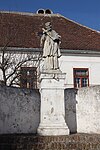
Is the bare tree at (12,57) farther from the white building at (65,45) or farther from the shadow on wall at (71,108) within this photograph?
the shadow on wall at (71,108)

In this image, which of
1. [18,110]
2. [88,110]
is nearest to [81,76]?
[88,110]

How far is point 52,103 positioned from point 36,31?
12.5 meters

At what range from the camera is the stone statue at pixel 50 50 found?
13078 millimetres

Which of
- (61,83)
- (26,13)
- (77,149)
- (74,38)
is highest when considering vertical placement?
(26,13)

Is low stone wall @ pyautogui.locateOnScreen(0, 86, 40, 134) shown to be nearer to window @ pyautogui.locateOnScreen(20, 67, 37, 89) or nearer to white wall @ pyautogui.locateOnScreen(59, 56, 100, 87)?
window @ pyautogui.locateOnScreen(20, 67, 37, 89)

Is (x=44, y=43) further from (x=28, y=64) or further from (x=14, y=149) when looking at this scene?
(x=28, y=64)

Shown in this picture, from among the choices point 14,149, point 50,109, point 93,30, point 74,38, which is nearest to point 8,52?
point 74,38

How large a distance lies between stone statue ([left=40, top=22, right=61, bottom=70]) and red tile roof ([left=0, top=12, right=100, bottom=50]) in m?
8.04

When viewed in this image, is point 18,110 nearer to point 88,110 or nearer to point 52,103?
point 52,103

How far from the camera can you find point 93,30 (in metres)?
26.2

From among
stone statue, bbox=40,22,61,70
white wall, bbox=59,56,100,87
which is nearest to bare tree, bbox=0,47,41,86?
white wall, bbox=59,56,100,87

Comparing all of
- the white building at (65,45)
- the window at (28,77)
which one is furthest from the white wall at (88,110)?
the white building at (65,45)

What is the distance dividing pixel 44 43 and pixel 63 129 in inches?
157

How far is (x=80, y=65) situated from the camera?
23.5m
